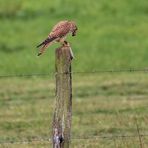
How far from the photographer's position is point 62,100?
359 inches

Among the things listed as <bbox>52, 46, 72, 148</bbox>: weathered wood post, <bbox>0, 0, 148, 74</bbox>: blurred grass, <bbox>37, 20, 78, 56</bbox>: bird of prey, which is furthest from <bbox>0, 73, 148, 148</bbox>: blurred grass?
<bbox>0, 0, 148, 74</bbox>: blurred grass

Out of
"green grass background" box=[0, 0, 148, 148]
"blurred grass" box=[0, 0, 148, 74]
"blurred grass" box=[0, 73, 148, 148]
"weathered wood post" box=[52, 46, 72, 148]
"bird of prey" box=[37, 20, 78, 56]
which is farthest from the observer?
"blurred grass" box=[0, 0, 148, 74]

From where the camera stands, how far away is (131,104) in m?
17.0

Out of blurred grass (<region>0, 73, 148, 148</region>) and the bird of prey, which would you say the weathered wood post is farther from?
blurred grass (<region>0, 73, 148, 148</region>)

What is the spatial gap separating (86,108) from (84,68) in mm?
7553

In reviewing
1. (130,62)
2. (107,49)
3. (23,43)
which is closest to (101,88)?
(130,62)

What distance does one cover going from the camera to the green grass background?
14.3m

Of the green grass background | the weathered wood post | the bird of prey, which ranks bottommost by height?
the weathered wood post

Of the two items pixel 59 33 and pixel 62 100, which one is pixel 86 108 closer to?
pixel 59 33

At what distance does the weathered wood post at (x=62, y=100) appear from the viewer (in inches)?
358

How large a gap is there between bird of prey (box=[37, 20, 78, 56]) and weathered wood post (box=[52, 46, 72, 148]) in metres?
0.73

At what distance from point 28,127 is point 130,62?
33.6 ft

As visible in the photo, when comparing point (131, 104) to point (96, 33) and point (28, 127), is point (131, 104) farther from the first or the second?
point (96, 33)

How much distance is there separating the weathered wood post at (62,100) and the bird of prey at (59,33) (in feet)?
2.39
